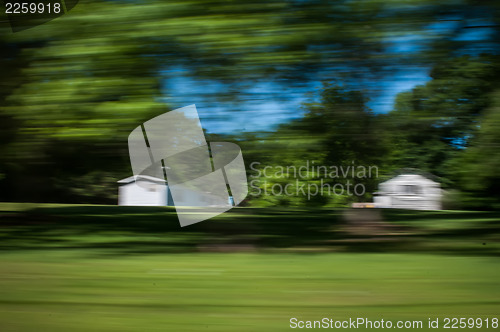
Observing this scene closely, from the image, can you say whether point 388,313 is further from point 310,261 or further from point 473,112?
point 473,112

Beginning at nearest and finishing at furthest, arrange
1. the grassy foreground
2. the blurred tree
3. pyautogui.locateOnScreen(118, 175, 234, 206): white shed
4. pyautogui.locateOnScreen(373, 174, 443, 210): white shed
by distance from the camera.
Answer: the grassy foreground, the blurred tree, pyautogui.locateOnScreen(118, 175, 234, 206): white shed, pyautogui.locateOnScreen(373, 174, 443, 210): white shed

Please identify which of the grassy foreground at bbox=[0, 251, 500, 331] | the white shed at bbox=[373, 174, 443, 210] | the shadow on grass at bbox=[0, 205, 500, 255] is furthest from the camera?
the white shed at bbox=[373, 174, 443, 210]

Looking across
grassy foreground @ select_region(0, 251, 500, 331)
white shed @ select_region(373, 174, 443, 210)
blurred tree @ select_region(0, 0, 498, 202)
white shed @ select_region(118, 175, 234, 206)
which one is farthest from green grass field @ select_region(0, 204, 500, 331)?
white shed @ select_region(373, 174, 443, 210)

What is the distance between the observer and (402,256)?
6.60m

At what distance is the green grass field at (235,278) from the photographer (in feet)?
13.1

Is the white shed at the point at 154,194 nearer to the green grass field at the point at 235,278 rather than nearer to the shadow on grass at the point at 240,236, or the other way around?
the shadow on grass at the point at 240,236

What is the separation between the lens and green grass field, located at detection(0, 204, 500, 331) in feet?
13.1

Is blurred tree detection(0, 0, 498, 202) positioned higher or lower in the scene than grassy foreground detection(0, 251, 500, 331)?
higher

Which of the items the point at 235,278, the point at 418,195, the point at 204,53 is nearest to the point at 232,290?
the point at 235,278

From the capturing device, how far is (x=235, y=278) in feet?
17.4

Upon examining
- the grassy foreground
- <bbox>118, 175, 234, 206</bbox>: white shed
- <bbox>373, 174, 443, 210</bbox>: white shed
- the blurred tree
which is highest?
the blurred tree

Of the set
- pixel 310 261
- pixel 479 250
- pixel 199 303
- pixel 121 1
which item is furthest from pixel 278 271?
pixel 121 1

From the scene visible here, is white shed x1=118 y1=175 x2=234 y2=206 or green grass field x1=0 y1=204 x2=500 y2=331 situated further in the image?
white shed x1=118 y1=175 x2=234 y2=206

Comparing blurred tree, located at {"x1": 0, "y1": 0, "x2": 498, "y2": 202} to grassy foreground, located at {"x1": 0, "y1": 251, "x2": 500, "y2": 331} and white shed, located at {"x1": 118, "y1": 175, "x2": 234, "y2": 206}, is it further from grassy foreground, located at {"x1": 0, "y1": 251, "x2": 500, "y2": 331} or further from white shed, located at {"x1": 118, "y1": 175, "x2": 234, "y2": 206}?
white shed, located at {"x1": 118, "y1": 175, "x2": 234, "y2": 206}
